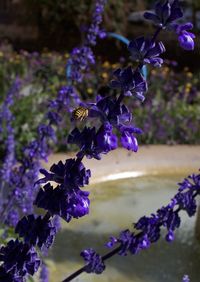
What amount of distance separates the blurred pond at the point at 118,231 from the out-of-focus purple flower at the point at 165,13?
213 cm

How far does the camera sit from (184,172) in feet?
15.9

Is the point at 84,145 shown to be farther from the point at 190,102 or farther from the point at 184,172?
the point at 190,102

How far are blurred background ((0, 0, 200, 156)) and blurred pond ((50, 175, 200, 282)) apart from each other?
70cm

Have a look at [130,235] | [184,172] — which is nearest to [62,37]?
[184,172]

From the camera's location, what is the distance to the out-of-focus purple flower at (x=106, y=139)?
1.17 m

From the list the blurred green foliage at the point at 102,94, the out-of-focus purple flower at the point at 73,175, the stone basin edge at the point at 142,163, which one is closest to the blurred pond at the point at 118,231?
the stone basin edge at the point at 142,163

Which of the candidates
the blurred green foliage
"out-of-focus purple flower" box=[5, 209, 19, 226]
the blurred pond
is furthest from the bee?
the blurred green foliage

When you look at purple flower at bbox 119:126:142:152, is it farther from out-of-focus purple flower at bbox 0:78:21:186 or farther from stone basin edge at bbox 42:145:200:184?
stone basin edge at bbox 42:145:200:184

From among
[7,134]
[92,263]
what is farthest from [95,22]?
[7,134]

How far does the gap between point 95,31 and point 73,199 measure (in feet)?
6.44

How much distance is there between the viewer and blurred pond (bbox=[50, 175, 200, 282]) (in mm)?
3303

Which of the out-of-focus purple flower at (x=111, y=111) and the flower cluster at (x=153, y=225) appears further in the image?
the flower cluster at (x=153, y=225)

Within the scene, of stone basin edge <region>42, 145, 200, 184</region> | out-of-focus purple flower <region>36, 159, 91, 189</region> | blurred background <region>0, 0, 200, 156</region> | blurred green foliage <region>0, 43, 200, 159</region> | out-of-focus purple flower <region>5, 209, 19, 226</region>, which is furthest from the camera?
blurred background <region>0, 0, 200, 156</region>

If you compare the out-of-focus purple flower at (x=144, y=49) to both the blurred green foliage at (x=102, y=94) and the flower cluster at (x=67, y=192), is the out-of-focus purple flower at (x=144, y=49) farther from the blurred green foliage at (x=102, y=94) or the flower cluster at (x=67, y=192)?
the blurred green foliage at (x=102, y=94)
